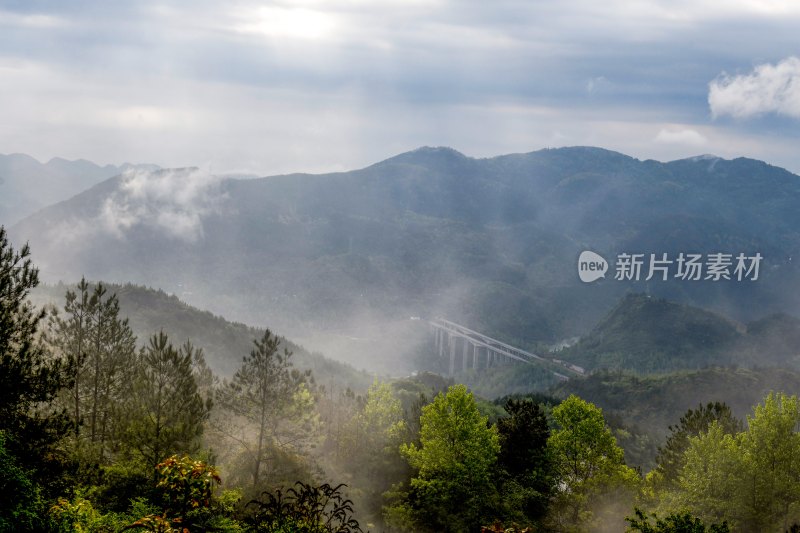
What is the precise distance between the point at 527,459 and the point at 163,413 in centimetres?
3816

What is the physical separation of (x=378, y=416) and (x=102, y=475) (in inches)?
1890

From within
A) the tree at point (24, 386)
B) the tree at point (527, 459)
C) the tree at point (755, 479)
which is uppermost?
the tree at point (24, 386)

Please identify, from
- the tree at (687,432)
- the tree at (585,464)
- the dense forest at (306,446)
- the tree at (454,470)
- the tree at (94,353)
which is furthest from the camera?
the tree at (687,432)

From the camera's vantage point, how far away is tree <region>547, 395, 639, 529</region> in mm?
61219

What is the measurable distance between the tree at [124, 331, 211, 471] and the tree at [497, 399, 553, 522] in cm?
2993

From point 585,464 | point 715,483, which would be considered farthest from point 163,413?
point 715,483

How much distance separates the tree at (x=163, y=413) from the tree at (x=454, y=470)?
20.7m

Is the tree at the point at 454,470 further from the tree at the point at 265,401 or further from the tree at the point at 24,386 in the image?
the tree at the point at 24,386

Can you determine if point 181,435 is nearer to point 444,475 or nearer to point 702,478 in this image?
point 444,475

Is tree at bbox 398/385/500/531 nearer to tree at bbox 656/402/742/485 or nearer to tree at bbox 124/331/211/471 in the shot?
tree at bbox 124/331/211/471

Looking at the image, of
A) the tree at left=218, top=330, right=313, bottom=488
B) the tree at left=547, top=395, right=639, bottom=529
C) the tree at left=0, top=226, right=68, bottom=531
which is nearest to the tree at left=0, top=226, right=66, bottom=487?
the tree at left=0, top=226, right=68, bottom=531

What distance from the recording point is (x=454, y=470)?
186 ft

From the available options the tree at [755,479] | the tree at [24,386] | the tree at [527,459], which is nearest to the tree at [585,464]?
the tree at [527,459]

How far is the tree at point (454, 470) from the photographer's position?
184 feet
